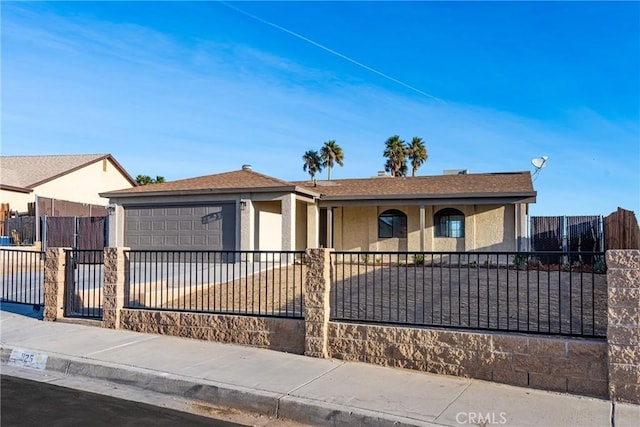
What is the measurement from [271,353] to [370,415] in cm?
258

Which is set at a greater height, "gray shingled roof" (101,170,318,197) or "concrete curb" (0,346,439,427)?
"gray shingled roof" (101,170,318,197)

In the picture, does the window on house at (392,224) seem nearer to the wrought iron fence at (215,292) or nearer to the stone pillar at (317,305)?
the wrought iron fence at (215,292)

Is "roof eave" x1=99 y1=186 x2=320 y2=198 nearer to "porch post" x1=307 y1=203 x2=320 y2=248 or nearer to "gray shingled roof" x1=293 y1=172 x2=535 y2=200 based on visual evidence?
"porch post" x1=307 y1=203 x2=320 y2=248

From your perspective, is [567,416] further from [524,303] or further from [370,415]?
[524,303]

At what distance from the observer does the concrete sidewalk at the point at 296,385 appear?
5.06 metres

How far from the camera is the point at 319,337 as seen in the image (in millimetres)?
7051

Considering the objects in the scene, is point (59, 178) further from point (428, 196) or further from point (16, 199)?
point (428, 196)

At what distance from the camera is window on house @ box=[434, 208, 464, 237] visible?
21719mm

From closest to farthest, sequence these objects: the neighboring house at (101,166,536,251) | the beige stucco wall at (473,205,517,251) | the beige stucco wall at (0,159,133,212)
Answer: the neighboring house at (101,166,536,251)
the beige stucco wall at (473,205,517,251)
the beige stucco wall at (0,159,133,212)

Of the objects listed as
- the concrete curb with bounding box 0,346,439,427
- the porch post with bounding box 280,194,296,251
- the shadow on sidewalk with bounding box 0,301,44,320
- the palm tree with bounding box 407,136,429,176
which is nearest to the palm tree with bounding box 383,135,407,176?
the palm tree with bounding box 407,136,429,176

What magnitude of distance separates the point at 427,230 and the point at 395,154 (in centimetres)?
2061

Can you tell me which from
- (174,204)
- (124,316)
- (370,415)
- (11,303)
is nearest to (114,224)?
(174,204)

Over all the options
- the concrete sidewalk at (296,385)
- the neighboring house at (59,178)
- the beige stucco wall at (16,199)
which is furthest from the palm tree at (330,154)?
the concrete sidewalk at (296,385)

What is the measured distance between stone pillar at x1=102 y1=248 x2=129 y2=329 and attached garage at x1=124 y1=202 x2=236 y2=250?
9.83 meters
